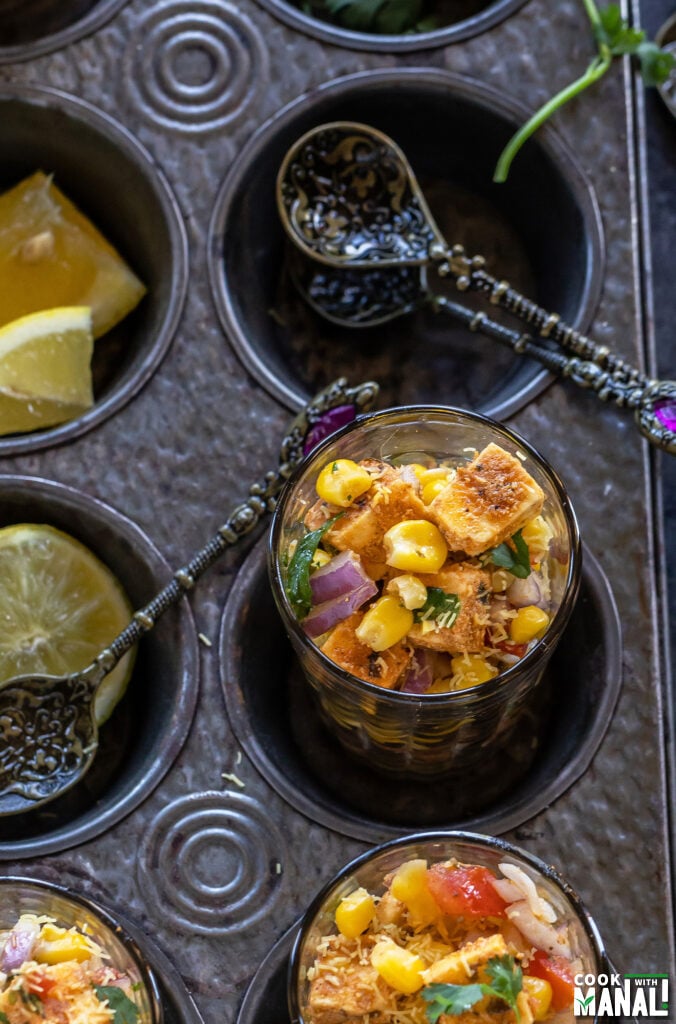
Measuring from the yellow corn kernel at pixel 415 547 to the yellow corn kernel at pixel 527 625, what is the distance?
0.53 ft

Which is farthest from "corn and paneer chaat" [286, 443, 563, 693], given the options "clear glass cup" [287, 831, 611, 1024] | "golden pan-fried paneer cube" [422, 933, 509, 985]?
"golden pan-fried paneer cube" [422, 933, 509, 985]

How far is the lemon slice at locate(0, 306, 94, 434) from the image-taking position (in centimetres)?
227

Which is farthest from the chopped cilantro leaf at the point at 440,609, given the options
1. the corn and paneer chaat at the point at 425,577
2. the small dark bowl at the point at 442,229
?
the small dark bowl at the point at 442,229

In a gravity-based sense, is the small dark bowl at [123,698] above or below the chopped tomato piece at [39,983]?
above

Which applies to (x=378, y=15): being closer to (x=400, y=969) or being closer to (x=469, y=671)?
(x=469, y=671)

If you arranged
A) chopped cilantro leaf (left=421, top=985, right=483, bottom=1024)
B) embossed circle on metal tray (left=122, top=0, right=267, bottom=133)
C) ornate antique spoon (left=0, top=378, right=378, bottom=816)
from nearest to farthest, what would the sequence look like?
1. chopped cilantro leaf (left=421, top=985, right=483, bottom=1024)
2. ornate antique spoon (left=0, top=378, right=378, bottom=816)
3. embossed circle on metal tray (left=122, top=0, right=267, bottom=133)

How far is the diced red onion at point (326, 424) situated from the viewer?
2.20 m

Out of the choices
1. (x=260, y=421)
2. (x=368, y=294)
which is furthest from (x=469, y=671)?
(x=368, y=294)

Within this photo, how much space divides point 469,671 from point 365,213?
1.08 m

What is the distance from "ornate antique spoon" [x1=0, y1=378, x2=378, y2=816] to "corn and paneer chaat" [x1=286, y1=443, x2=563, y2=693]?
0.32m

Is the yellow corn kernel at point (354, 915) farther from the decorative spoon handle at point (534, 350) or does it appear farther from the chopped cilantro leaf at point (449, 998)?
the decorative spoon handle at point (534, 350)

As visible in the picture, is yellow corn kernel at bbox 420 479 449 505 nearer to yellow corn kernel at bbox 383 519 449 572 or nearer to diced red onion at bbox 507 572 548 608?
yellow corn kernel at bbox 383 519 449 572

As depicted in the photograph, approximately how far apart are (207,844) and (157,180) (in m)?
1.34

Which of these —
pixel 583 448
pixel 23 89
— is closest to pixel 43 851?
pixel 583 448
